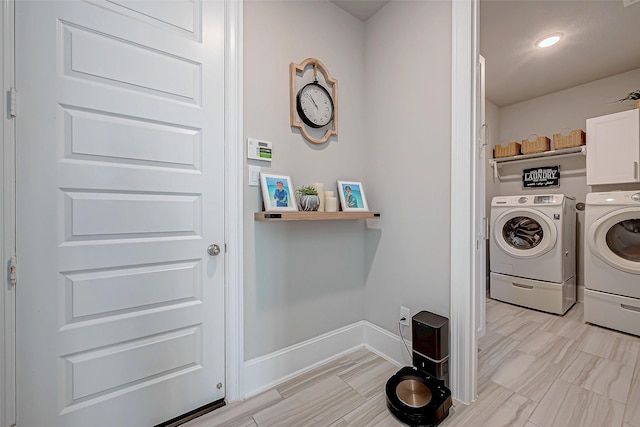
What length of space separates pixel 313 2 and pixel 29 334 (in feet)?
7.31

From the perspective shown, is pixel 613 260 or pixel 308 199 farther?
pixel 613 260

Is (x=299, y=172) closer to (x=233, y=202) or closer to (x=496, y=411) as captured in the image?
(x=233, y=202)

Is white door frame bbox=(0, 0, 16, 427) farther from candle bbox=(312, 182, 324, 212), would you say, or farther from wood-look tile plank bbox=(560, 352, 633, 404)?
wood-look tile plank bbox=(560, 352, 633, 404)

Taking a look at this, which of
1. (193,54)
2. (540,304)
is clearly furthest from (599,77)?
(193,54)

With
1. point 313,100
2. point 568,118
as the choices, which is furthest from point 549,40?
point 313,100

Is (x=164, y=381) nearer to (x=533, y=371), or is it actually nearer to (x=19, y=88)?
(x=19, y=88)

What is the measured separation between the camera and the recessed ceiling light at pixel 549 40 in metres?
2.25

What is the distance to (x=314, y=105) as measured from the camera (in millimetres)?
1728

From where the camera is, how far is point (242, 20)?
1.43 metres

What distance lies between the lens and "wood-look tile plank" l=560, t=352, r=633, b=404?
1.50 m

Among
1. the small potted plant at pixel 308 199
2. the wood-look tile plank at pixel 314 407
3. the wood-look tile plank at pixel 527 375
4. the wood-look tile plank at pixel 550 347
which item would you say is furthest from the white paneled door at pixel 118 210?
the wood-look tile plank at pixel 550 347

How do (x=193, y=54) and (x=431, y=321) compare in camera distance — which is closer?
(x=193, y=54)

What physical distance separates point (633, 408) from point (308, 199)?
1986 millimetres

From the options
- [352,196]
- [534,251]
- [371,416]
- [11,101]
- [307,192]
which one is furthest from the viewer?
[534,251]
